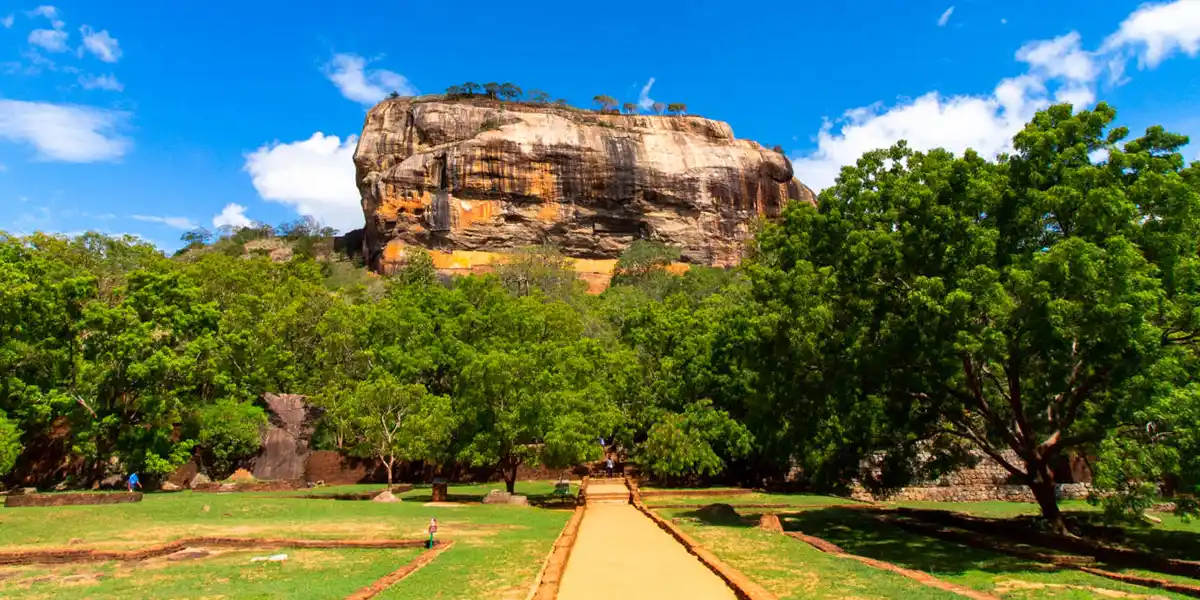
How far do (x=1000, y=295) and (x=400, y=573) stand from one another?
36.0ft

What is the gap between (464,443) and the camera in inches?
968

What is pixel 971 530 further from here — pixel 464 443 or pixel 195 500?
pixel 195 500

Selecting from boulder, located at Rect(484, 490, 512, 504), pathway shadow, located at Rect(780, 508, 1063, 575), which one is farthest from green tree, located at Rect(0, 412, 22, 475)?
pathway shadow, located at Rect(780, 508, 1063, 575)

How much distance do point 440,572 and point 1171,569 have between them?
461 inches

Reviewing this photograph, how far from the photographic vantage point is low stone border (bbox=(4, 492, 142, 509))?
1905 centimetres

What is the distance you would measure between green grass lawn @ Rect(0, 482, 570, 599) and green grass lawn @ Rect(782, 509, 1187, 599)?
6602 millimetres

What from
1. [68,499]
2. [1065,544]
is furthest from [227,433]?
[1065,544]

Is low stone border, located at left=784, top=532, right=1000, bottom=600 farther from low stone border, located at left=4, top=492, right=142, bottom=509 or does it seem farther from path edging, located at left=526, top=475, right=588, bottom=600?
low stone border, located at left=4, top=492, right=142, bottom=509

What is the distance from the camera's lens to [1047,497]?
15438 millimetres

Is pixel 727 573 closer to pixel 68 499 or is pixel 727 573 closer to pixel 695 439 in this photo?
pixel 695 439

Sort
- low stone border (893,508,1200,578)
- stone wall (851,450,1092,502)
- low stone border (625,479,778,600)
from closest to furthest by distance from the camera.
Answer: low stone border (625,479,778,600) < low stone border (893,508,1200,578) < stone wall (851,450,1092,502)

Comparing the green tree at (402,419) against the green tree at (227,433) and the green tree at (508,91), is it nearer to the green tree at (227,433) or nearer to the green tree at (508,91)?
the green tree at (227,433)

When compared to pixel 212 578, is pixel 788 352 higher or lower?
higher

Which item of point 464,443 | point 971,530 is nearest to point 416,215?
point 464,443
